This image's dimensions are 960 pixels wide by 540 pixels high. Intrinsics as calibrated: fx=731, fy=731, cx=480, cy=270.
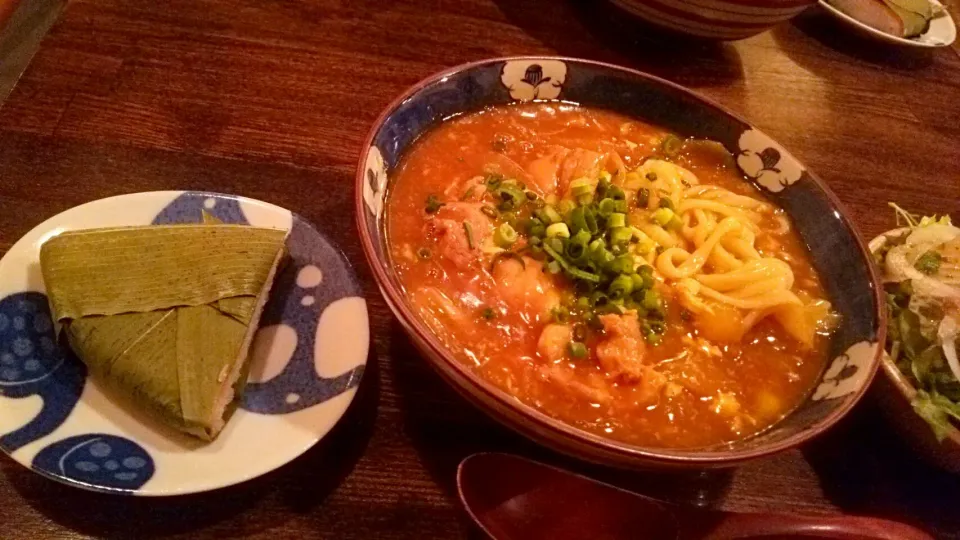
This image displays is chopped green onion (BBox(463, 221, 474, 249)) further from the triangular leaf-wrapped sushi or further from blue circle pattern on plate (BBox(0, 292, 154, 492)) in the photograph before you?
blue circle pattern on plate (BBox(0, 292, 154, 492))

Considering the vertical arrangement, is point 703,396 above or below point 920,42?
below

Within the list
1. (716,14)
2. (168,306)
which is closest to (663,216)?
(716,14)

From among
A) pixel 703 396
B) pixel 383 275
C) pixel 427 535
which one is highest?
pixel 383 275

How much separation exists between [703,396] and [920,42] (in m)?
2.26

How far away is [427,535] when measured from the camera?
133 cm

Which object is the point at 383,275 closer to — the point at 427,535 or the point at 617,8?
the point at 427,535

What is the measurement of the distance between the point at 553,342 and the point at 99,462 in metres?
0.86

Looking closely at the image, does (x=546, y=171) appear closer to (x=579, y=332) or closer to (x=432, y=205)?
(x=432, y=205)

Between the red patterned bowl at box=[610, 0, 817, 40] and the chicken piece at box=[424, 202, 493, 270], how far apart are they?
119 cm

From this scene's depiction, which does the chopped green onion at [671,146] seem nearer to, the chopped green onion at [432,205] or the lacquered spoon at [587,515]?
the chopped green onion at [432,205]

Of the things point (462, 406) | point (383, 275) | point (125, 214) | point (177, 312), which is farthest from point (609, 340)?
point (125, 214)

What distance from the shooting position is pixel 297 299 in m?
1.62

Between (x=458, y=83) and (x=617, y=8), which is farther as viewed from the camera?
(x=617, y=8)

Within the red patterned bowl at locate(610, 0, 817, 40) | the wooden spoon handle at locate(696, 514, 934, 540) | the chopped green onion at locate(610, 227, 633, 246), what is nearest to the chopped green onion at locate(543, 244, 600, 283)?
the chopped green onion at locate(610, 227, 633, 246)
